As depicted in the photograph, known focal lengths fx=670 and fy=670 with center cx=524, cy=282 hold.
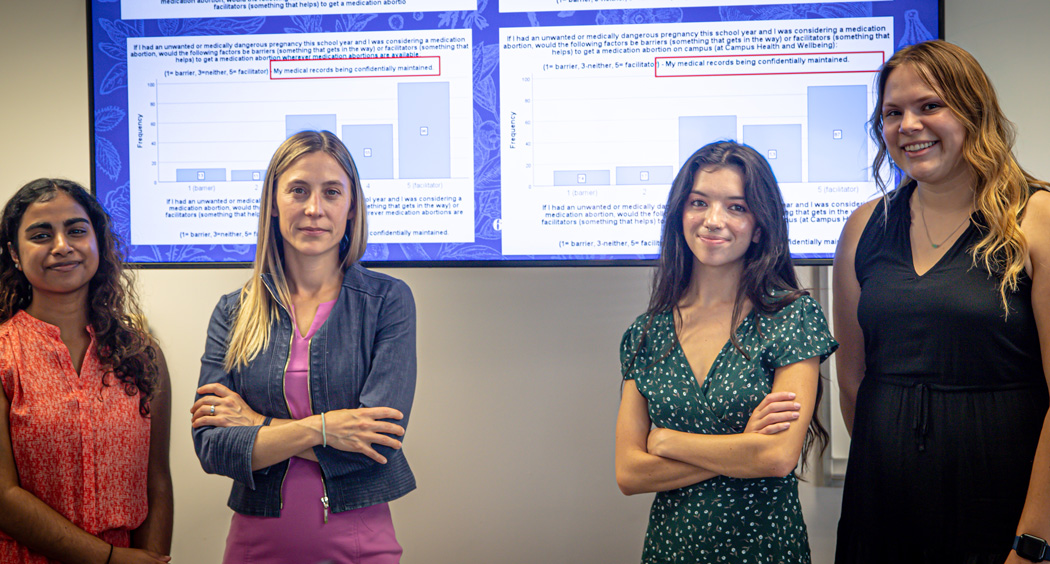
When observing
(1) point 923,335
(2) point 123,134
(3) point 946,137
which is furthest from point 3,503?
(3) point 946,137

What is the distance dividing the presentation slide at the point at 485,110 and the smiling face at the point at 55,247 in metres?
0.71

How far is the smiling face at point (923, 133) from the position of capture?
1.43m

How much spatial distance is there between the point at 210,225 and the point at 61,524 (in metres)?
1.15

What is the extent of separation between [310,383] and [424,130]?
1.12 metres

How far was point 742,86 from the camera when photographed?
232 centimetres

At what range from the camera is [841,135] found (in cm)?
232

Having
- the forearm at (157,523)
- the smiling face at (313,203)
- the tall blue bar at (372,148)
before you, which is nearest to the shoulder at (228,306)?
the smiling face at (313,203)

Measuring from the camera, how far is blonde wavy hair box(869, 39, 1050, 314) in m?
1.38

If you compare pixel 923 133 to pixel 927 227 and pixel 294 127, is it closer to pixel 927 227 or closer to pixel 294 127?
pixel 927 227

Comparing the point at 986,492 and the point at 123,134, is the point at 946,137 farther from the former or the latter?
the point at 123,134

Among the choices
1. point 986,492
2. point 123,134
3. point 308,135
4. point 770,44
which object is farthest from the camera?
point 123,134

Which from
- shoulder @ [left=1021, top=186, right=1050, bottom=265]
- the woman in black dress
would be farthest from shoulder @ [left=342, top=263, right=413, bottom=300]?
shoulder @ [left=1021, top=186, right=1050, bottom=265]

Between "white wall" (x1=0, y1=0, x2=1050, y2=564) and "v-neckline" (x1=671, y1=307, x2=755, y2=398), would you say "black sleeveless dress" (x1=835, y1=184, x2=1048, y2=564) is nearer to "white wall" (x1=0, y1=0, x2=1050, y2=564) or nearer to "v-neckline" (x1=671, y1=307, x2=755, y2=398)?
"v-neckline" (x1=671, y1=307, x2=755, y2=398)

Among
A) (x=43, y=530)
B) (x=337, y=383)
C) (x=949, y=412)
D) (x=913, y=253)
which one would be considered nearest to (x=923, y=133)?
(x=913, y=253)
